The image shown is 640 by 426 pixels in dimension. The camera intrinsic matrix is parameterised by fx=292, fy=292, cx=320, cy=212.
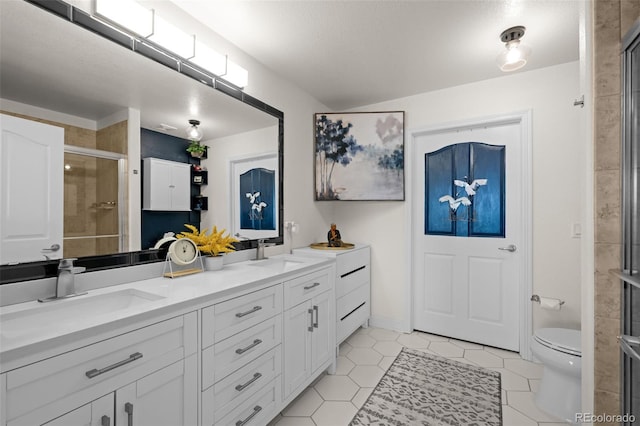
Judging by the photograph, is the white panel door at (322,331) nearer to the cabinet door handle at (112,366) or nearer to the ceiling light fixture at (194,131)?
the cabinet door handle at (112,366)

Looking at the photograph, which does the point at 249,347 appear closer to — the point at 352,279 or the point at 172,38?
the point at 352,279

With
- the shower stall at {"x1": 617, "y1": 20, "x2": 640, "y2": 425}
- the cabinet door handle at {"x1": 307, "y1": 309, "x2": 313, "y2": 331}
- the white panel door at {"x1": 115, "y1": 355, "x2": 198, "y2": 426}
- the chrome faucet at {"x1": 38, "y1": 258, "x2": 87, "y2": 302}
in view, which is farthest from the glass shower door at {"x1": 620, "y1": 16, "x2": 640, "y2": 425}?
the chrome faucet at {"x1": 38, "y1": 258, "x2": 87, "y2": 302}

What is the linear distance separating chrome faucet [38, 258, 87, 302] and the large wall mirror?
10cm

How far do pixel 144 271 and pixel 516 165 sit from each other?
293 cm

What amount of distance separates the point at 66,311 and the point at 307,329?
125 cm

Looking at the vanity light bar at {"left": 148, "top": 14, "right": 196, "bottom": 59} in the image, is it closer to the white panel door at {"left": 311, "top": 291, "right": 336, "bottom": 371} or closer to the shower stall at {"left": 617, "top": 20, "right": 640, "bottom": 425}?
the white panel door at {"left": 311, "top": 291, "right": 336, "bottom": 371}

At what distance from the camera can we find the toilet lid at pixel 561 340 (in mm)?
1731

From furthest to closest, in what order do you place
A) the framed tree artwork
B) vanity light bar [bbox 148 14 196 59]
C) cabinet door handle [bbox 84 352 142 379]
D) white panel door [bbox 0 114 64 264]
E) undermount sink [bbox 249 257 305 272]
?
the framed tree artwork
undermount sink [bbox 249 257 305 272]
vanity light bar [bbox 148 14 196 59]
white panel door [bbox 0 114 64 264]
cabinet door handle [bbox 84 352 142 379]

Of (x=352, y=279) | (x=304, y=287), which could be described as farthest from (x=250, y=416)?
(x=352, y=279)

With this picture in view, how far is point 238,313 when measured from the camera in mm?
1389

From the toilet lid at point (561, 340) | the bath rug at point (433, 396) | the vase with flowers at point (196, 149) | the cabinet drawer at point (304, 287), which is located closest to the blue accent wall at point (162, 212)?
the vase with flowers at point (196, 149)

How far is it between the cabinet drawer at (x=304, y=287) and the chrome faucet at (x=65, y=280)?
97 centimetres

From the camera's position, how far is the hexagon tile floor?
1.76 m

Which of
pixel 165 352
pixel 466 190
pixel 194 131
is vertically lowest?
pixel 165 352
